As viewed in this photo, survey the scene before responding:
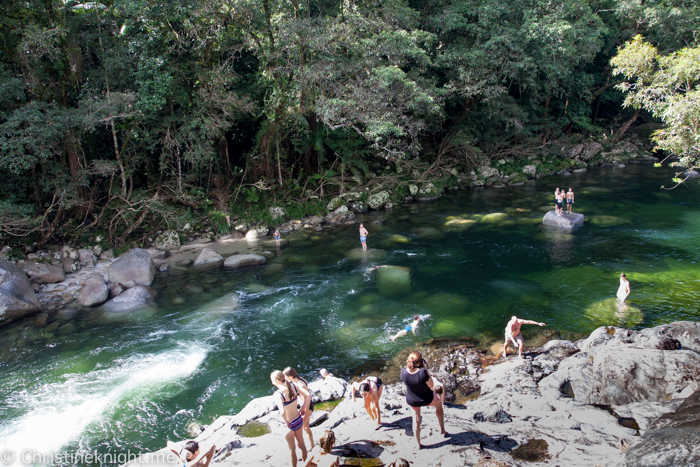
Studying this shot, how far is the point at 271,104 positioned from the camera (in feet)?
58.3

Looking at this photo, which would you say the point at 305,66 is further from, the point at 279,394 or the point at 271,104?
the point at 279,394

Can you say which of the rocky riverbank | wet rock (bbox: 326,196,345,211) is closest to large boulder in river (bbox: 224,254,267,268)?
wet rock (bbox: 326,196,345,211)

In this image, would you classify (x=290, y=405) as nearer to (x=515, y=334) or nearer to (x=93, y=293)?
(x=515, y=334)

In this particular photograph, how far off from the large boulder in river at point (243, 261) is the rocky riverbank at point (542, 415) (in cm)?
795

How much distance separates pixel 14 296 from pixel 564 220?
768 inches

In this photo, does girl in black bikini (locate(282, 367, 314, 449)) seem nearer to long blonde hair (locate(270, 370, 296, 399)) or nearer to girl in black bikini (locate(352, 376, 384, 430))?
long blonde hair (locate(270, 370, 296, 399))

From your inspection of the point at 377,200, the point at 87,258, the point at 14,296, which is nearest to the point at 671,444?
the point at 14,296

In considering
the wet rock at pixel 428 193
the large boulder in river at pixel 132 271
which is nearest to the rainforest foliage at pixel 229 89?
the large boulder in river at pixel 132 271

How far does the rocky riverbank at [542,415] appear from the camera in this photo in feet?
16.7

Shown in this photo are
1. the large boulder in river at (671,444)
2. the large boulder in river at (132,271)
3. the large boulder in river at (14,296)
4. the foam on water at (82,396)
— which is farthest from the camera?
the large boulder in river at (132,271)

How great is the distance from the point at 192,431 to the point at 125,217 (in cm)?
1221

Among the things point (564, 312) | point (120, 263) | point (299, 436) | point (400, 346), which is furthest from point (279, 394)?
point (120, 263)

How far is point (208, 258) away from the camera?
1545cm

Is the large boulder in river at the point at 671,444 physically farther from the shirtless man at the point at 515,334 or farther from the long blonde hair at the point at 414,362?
the shirtless man at the point at 515,334
